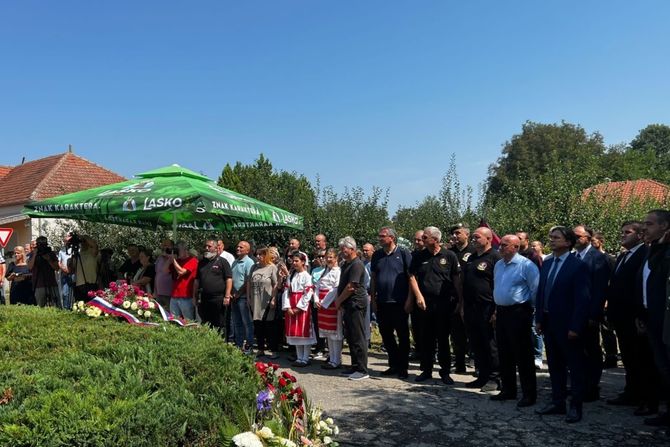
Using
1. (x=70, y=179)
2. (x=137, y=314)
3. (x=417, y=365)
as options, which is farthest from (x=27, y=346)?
(x=70, y=179)

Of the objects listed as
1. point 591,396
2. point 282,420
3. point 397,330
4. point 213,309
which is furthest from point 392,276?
point 282,420

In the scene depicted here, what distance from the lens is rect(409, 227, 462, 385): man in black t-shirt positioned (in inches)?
284

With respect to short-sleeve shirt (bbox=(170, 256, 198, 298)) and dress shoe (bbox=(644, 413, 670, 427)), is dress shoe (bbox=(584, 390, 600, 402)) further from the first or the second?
short-sleeve shirt (bbox=(170, 256, 198, 298))

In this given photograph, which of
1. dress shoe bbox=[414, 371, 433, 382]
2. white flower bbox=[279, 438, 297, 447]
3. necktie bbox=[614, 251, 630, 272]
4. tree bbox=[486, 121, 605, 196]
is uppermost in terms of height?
tree bbox=[486, 121, 605, 196]

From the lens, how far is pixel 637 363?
239 inches

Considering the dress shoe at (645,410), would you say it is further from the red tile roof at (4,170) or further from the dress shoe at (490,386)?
the red tile roof at (4,170)

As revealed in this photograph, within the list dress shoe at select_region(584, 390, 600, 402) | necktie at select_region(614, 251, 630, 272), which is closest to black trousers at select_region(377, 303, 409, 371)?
dress shoe at select_region(584, 390, 600, 402)

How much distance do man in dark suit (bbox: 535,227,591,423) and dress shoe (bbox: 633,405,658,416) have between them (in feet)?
2.41

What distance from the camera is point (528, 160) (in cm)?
4394

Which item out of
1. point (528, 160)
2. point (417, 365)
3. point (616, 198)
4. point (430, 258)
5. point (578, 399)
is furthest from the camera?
point (528, 160)

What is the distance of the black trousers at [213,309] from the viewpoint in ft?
29.0

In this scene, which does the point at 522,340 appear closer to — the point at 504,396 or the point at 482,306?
the point at 504,396

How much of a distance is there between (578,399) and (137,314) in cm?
442

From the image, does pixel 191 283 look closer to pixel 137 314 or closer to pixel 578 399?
pixel 137 314
